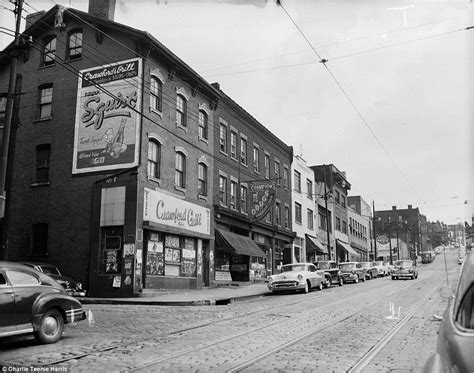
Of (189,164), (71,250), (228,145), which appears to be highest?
(228,145)

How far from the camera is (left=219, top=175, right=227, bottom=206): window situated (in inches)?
1147

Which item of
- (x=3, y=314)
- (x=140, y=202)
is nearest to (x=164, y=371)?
(x=3, y=314)

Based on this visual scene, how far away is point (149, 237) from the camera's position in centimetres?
2212

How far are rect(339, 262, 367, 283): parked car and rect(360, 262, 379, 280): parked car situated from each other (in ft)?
4.72

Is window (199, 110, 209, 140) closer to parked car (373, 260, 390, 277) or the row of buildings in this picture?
the row of buildings

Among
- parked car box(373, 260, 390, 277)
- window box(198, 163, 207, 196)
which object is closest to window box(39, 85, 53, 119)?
window box(198, 163, 207, 196)

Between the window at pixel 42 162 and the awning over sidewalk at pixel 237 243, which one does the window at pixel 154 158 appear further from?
the awning over sidewalk at pixel 237 243

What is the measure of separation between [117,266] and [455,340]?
19.9 meters

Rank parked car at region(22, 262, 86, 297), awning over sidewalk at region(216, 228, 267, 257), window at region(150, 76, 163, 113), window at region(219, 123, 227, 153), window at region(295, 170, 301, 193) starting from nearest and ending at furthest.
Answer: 1. parked car at region(22, 262, 86, 297)
2. window at region(150, 76, 163, 113)
3. awning over sidewalk at region(216, 228, 267, 257)
4. window at region(219, 123, 227, 153)
5. window at region(295, 170, 301, 193)

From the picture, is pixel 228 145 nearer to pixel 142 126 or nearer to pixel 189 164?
pixel 189 164

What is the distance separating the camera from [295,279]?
23.9 m

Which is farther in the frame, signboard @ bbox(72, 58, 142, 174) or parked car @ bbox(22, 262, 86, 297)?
signboard @ bbox(72, 58, 142, 174)

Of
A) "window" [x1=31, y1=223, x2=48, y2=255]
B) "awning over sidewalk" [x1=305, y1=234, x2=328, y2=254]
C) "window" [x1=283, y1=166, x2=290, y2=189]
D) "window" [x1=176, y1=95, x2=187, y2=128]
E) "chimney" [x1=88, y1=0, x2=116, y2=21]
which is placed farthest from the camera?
"awning over sidewalk" [x1=305, y1=234, x2=328, y2=254]

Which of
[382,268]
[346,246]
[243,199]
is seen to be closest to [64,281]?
[243,199]
